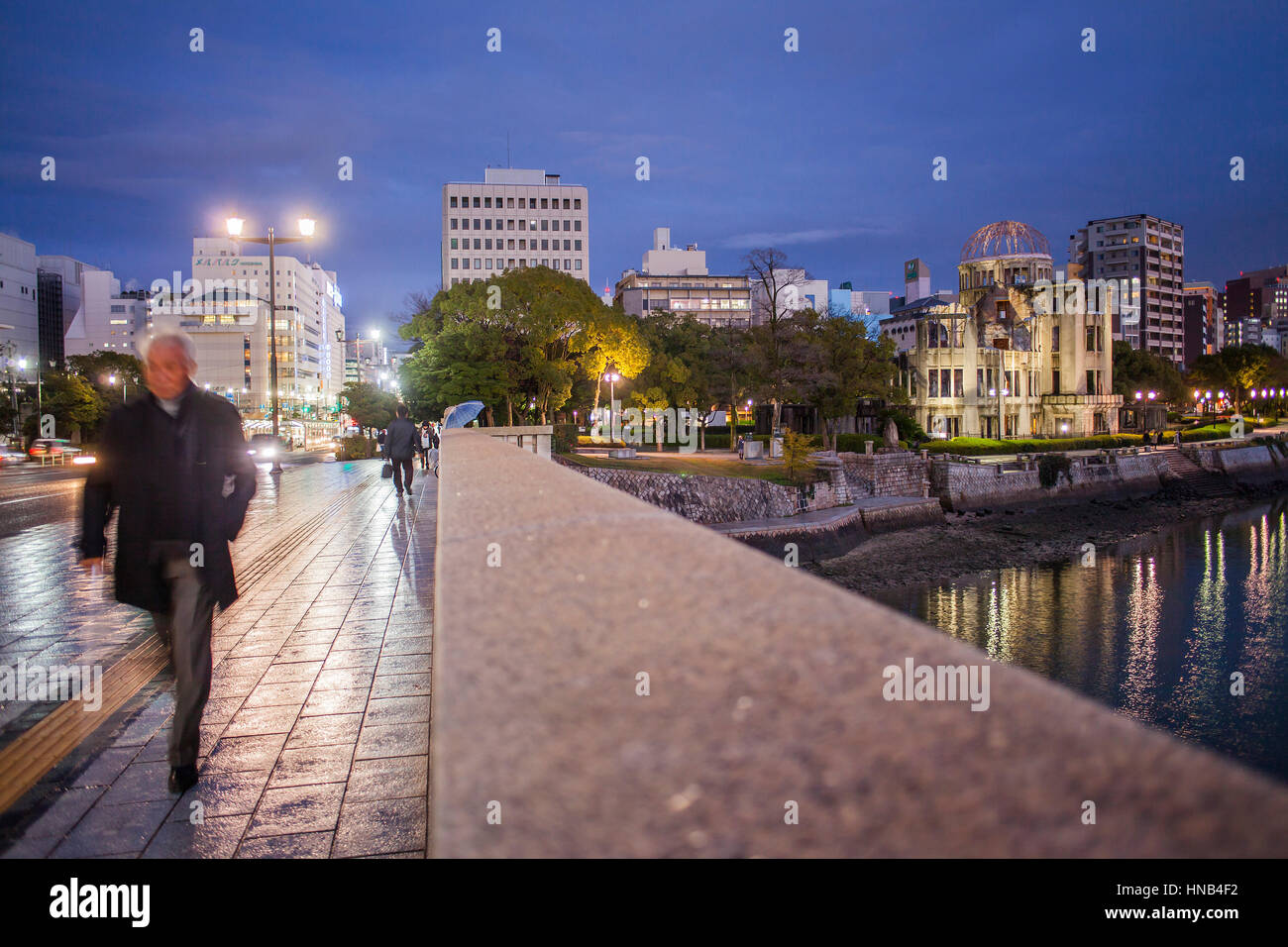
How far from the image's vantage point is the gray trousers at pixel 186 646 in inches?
154

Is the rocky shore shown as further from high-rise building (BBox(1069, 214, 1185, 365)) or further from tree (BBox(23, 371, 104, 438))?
high-rise building (BBox(1069, 214, 1185, 365))

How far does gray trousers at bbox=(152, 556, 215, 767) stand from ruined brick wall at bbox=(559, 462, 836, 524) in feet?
76.5

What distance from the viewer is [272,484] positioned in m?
22.0

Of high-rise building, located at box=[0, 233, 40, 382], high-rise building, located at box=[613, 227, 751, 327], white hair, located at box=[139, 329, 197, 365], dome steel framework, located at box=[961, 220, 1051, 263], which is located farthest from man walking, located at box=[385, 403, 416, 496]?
high-rise building, located at box=[0, 233, 40, 382]

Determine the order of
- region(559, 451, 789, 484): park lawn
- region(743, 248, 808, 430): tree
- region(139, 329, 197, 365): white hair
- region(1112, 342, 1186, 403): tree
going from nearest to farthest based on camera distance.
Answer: region(139, 329, 197, 365): white hair, region(559, 451, 789, 484): park lawn, region(743, 248, 808, 430): tree, region(1112, 342, 1186, 403): tree

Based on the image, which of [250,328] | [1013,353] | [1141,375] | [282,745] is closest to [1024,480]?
[1013,353]

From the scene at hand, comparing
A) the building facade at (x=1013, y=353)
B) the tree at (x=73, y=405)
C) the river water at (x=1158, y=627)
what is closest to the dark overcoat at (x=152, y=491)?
the river water at (x=1158, y=627)

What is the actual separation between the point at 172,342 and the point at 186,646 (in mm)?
1483

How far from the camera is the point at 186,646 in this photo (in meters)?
3.98

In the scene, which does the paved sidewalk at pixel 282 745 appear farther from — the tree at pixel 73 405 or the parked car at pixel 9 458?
the tree at pixel 73 405

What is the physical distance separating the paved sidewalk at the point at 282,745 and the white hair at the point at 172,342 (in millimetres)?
2041

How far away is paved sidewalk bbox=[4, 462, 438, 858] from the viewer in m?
3.46
